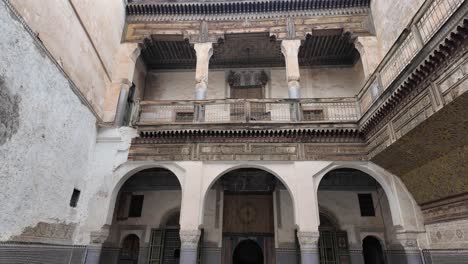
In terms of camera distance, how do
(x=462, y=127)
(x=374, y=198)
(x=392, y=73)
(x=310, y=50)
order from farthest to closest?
(x=310, y=50), (x=374, y=198), (x=392, y=73), (x=462, y=127)

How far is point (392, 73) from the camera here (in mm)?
5238

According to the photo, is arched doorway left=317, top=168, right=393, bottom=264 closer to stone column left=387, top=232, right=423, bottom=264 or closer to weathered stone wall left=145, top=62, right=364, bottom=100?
stone column left=387, top=232, right=423, bottom=264

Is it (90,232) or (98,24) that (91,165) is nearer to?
(90,232)

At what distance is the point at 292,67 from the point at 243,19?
208 cm

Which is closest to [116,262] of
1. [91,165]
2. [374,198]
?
[91,165]

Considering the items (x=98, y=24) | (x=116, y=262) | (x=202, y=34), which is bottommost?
(x=116, y=262)

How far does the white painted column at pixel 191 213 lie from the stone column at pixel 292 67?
114 inches

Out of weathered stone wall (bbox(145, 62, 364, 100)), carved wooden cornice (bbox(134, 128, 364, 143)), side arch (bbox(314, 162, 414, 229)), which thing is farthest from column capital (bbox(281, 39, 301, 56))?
side arch (bbox(314, 162, 414, 229))

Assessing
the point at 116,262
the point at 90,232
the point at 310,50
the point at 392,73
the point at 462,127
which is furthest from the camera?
the point at 310,50

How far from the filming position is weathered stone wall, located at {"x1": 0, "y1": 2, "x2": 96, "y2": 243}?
13.0 feet

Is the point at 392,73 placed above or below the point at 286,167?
above

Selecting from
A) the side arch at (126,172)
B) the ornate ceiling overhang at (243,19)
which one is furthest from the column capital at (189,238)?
the ornate ceiling overhang at (243,19)

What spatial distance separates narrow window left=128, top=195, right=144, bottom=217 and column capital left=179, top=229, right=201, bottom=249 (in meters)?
2.78

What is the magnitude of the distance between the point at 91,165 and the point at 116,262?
9.29 ft
